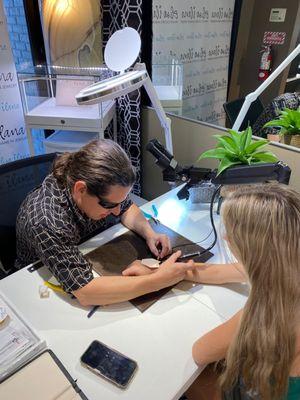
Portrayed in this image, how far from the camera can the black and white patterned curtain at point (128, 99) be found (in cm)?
183

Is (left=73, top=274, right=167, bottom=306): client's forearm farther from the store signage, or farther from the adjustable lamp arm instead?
the store signage

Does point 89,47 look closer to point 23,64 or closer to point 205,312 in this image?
point 23,64

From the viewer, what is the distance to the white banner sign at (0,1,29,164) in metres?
1.93

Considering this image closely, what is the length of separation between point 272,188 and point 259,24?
3.51 m

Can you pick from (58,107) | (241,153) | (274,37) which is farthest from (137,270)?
(274,37)

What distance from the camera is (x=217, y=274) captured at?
102 centimetres

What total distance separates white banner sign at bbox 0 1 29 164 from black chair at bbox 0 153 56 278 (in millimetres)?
995

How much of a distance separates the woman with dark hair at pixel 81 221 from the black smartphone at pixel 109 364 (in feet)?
0.51

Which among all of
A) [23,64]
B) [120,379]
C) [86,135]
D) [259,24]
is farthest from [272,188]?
[259,24]

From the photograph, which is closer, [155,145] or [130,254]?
[130,254]

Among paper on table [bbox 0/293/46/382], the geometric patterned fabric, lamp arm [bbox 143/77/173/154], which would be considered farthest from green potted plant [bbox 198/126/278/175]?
paper on table [bbox 0/293/46/382]

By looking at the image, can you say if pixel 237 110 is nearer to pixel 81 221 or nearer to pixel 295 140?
pixel 295 140

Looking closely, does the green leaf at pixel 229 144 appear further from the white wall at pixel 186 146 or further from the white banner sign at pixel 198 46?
the white banner sign at pixel 198 46

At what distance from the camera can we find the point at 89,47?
6.56 feet
